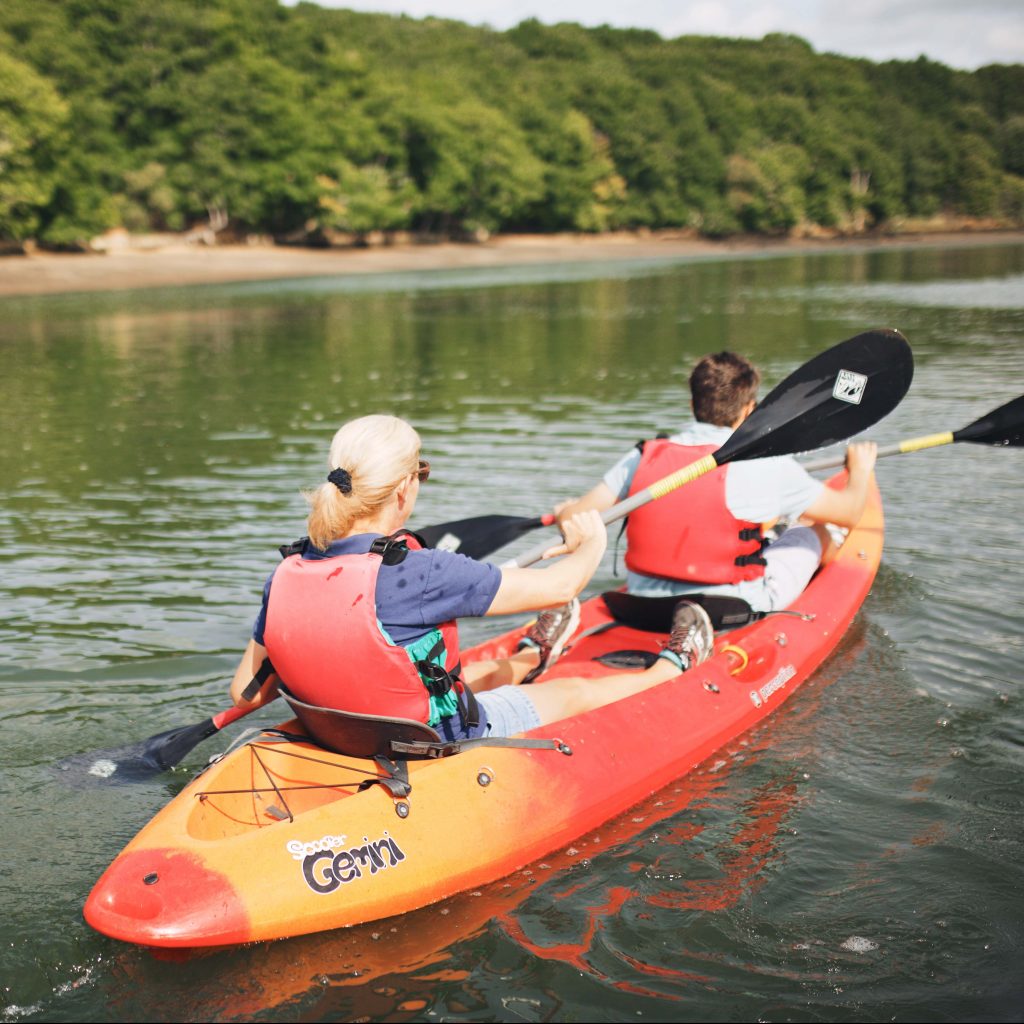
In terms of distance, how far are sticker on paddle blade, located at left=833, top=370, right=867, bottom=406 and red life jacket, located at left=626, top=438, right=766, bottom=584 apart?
3.20ft

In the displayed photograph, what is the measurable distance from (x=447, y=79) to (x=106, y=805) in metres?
67.3

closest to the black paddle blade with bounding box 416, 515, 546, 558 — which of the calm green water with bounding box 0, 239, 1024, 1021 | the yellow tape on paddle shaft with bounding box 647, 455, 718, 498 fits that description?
the calm green water with bounding box 0, 239, 1024, 1021

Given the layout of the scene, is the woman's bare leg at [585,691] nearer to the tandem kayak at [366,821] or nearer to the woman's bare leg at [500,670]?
the tandem kayak at [366,821]

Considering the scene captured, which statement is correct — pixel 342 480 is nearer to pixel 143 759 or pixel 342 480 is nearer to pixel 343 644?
pixel 343 644

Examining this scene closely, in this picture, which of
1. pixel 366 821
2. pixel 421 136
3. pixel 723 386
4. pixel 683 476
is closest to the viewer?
pixel 366 821

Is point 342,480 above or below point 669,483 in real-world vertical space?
above

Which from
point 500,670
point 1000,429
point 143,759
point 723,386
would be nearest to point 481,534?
point 500,670

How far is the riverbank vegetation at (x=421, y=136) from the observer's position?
147ft

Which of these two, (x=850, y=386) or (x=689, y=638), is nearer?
(x=689, y=638)

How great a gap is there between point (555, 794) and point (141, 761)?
183cm

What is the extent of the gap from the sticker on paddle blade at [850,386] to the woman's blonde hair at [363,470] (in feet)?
10.3

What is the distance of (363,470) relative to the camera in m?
3.52

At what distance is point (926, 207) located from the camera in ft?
307

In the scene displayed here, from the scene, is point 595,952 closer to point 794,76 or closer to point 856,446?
point 856,446
